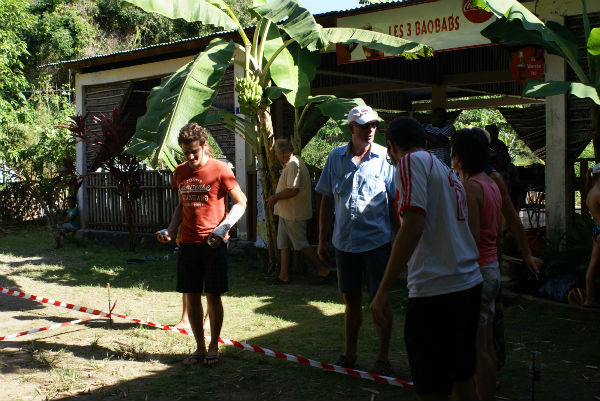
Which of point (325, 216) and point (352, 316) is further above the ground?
point (325, 216)

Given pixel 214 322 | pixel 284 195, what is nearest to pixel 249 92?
pixel 284 195

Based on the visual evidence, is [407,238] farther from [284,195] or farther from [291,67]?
[291,67]

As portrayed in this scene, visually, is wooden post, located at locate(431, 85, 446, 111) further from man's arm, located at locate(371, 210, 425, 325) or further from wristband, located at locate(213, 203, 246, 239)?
man's arm, located at locate(371, 210, 425, 325)

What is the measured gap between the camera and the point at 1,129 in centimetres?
1858

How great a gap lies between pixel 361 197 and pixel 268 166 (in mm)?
4461

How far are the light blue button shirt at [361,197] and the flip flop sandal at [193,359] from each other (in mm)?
1558

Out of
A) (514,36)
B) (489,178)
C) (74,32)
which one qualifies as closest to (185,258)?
(489,178)

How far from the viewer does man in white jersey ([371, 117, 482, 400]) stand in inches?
128

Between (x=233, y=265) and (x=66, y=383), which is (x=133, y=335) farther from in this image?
(x=233, y=265)

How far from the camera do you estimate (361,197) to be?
5.12 meters

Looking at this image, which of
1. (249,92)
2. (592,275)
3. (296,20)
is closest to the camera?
(592,275)

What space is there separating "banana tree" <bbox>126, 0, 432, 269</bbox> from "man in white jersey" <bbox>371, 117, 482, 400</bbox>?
13.0 ft

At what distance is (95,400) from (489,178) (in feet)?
10.5

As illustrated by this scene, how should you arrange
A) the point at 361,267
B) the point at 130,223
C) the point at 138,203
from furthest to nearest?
1. the point at 138,203
2. the point at 130,223
3. the point at 361,267
